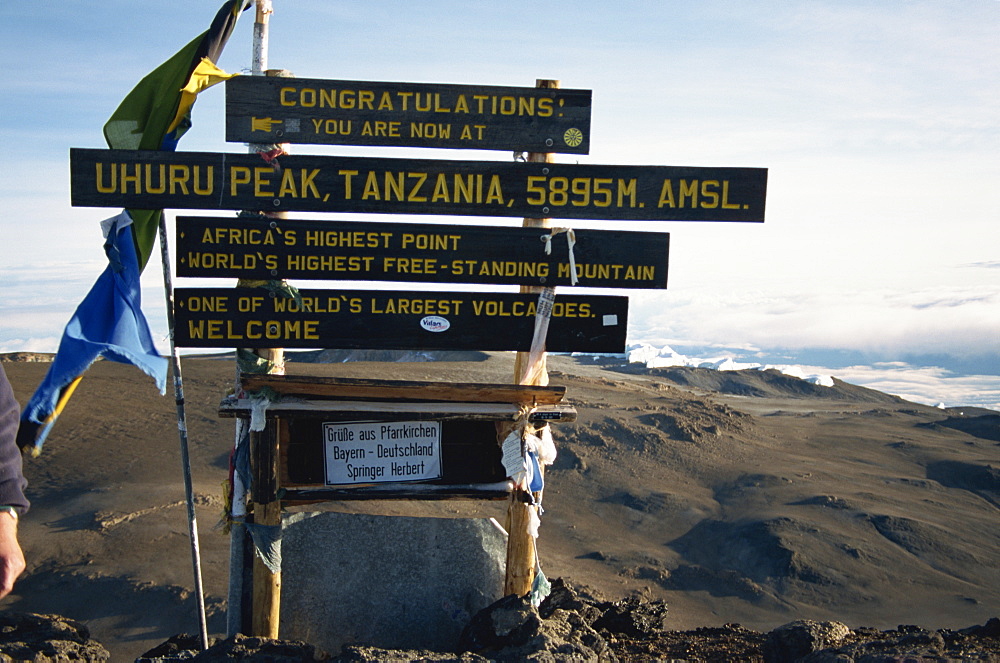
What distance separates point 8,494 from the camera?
95.0 inches

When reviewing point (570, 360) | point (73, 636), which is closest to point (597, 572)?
point (73, 636)

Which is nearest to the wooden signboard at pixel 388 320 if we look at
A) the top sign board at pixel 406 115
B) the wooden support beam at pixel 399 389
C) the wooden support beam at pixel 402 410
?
the wooden support beam at pixel 399 389

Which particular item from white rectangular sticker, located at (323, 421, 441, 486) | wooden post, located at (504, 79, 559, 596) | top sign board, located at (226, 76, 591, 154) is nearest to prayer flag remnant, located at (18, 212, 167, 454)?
top sign board, located at (226, 76, 591, 154)

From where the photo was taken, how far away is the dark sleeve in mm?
2369

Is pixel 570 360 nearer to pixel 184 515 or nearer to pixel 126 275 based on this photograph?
pixel 184 515

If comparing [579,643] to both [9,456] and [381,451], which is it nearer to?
[381,451]

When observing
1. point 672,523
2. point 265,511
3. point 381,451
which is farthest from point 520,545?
point 672,523

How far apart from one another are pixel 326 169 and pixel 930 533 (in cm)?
929

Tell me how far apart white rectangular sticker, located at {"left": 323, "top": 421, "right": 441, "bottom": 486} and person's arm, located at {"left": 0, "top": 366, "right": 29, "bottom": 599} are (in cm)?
292

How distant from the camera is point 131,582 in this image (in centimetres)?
789

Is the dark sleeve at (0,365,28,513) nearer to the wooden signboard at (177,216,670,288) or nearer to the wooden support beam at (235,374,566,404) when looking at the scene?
the wooden support beam at (235,374,566,404)

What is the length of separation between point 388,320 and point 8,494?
9.68 ft

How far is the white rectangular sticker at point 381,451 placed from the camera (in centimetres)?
535

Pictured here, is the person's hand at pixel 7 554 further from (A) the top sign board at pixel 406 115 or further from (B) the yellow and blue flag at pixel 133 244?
(A) the top sign board at pixel 406 115
